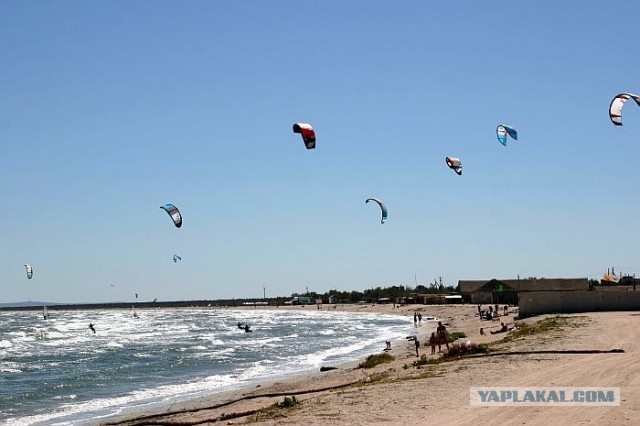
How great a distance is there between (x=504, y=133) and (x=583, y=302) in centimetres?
1432

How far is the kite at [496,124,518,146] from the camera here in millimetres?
26578

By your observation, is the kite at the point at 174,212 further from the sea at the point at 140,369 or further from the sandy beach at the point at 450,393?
the sandy beach at the point at 450,393

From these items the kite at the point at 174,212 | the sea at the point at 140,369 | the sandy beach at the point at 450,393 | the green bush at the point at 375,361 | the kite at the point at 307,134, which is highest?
the kite at the point at 307,134

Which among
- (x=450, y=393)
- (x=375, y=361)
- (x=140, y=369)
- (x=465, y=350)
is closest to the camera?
(x=450, y=393)

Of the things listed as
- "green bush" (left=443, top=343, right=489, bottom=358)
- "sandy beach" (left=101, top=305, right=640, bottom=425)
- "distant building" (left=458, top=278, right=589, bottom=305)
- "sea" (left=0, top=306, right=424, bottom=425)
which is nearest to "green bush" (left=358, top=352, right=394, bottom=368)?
"sandy beach" (left=101, top=305, right=640, bottom=425)

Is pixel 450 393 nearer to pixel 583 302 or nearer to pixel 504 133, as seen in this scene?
pixel 504 133

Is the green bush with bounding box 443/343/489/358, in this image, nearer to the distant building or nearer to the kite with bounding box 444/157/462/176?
the kite with bounding box 444/157/462/176

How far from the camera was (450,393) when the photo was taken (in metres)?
12.4

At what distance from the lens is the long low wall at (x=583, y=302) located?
37688 mm

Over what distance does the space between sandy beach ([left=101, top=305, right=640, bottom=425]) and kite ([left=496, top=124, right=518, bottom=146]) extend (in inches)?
317

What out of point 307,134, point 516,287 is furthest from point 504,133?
point 516,287

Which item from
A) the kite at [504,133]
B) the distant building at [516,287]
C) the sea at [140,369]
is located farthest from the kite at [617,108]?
the distant building at [516,287]

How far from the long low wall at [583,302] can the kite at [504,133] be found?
45.4 ft

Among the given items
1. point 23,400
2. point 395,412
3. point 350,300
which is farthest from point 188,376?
point 350,300
